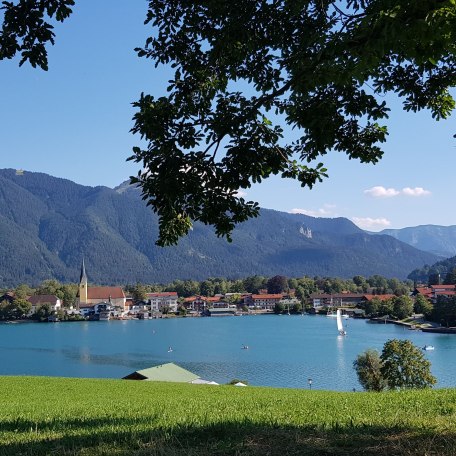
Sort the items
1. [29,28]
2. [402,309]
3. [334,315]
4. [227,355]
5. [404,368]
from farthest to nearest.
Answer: [334,315], [402,309], [227,355], [404,368], [29,28]

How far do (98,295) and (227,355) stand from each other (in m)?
100

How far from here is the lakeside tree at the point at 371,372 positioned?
25.5 m

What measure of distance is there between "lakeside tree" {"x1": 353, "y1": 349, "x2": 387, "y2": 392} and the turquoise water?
3.66m

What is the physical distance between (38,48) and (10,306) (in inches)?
4671

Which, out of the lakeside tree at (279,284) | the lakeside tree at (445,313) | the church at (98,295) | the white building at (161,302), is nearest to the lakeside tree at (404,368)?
the lakeside tree at (445,313)

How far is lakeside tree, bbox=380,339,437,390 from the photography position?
2302cm

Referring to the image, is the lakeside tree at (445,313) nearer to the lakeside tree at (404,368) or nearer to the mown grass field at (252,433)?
the lakeside tree at (404,368)

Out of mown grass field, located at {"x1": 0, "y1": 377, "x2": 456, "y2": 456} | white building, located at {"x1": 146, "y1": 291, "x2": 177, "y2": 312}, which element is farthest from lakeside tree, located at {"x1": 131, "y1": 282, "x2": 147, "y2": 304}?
mown grass field, located at {"x1": 0, "y1": 377, "x2": 456, "y2": 456}

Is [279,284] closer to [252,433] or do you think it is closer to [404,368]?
[404,368]

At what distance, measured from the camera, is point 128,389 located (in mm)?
16047

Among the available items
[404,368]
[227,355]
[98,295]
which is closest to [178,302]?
[98,295]

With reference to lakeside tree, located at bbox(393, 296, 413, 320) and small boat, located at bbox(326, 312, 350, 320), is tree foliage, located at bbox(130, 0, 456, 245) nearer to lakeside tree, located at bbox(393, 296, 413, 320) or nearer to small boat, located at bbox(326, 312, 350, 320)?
lakeside tree, located at bbox(393, 296, 413, 320)

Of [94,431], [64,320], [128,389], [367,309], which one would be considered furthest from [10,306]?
[94,431]

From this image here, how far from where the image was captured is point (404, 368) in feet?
76.0
